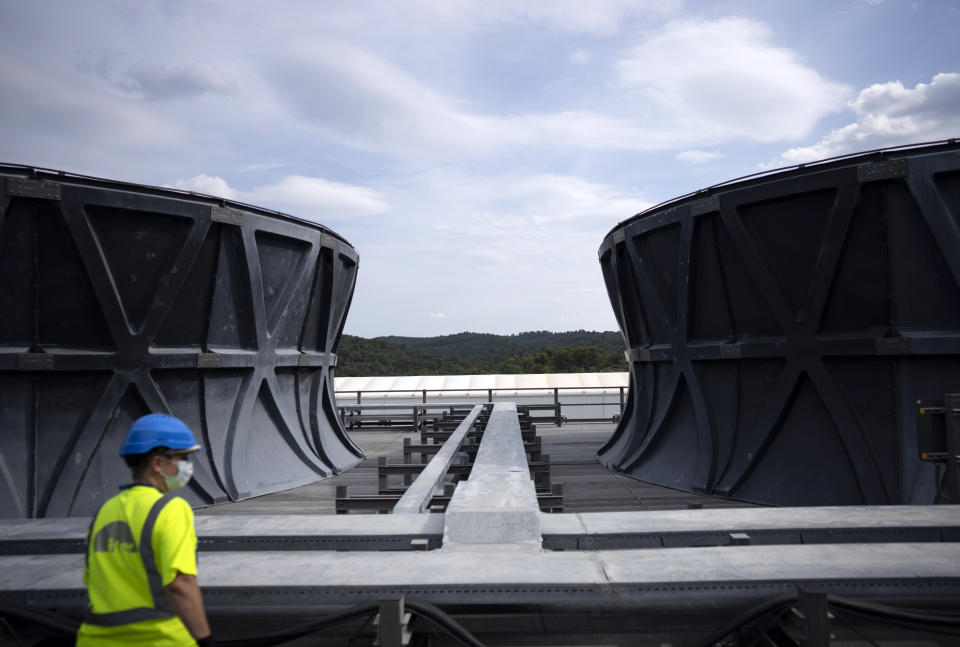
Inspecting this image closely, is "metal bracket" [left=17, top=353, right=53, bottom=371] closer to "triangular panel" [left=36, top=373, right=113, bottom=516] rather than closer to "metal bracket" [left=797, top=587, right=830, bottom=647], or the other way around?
"triangular panel" [left=36, top=373, right=113, bottom=516]

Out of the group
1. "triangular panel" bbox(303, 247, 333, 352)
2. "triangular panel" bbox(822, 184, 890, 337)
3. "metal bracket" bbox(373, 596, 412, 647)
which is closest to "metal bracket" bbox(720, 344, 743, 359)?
"triangular panel" bbox(822, 184, 890, 337)

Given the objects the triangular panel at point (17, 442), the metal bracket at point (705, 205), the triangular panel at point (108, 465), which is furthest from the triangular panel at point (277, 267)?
the metal bracket at point (705, 205)

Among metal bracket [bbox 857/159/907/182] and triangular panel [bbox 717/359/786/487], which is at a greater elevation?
metal bracket [bbox 857/159/907/182]

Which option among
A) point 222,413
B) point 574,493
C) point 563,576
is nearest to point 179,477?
point 563,576

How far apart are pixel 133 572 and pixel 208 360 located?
8710 millimetres

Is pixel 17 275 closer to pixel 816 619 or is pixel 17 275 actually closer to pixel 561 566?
pixel 561 566

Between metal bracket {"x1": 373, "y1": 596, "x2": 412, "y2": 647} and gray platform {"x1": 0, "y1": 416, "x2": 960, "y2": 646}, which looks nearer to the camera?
metal bracket {"x1": 373, "y1": 596, "x2": 412, "y2": 647}

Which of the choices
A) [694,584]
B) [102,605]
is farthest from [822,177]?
[102,605]

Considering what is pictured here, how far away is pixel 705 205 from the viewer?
34.7ft

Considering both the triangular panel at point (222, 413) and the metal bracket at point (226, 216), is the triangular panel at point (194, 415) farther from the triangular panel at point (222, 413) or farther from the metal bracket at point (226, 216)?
the metal bracket at point (226, 216)

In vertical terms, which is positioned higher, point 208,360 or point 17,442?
point 208,360

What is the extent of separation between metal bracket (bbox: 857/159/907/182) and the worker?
30.5 feet

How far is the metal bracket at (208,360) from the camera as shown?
414 inches

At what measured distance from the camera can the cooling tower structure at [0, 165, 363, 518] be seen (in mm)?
9047
